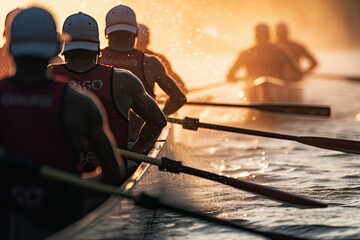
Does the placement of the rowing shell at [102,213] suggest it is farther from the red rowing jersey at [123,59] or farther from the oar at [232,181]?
the red rowing jersey at [123,59]

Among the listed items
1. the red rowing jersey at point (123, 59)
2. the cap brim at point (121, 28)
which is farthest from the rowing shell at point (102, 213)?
the cap brim at point (121, 28)

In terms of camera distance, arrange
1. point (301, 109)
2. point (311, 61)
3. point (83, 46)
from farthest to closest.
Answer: point (311, 61) → point (301, 109) → point (83, 46)

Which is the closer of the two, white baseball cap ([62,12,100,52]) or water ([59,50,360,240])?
white baseball cap ([62,12,100,52])

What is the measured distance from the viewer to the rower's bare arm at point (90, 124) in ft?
18.0

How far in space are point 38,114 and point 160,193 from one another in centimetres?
413

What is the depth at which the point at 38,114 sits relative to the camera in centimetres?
544

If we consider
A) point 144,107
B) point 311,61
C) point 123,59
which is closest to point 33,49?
point 144,107

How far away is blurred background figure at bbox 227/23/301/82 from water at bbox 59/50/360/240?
370 centimetres

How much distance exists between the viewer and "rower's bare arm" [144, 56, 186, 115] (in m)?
10.00

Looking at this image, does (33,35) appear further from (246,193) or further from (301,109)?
(301,109)

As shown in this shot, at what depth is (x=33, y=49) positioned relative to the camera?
5484mm

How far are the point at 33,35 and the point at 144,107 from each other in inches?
90.1

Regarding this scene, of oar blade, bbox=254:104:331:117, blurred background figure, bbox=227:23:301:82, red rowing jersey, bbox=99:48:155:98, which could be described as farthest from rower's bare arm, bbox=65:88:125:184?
blurred background figure, bbox=227:23:301:82

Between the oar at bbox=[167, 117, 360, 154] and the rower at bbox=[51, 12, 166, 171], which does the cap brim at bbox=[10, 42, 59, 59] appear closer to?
the rower at bbox=[51, 12, 166, 171]
